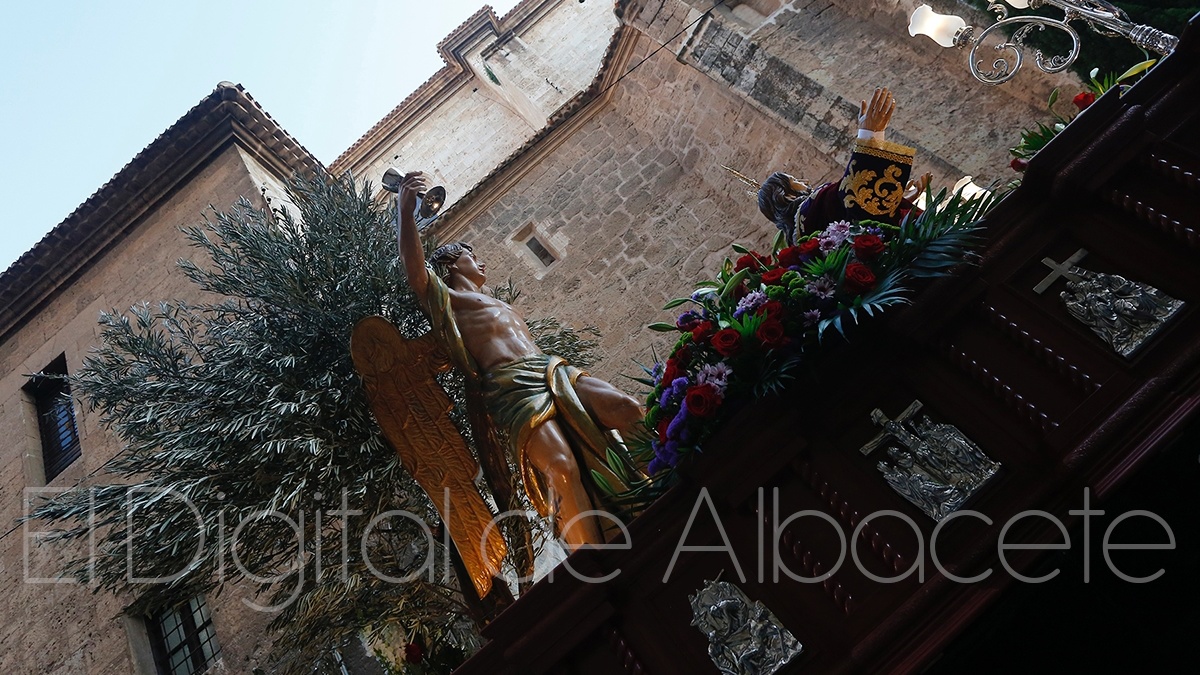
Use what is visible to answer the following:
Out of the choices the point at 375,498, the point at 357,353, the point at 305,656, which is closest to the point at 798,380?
the point at 357,353

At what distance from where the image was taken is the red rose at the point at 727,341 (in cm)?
329

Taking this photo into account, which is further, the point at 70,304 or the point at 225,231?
the point at 70,304

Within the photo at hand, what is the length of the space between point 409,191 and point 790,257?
2605 mm

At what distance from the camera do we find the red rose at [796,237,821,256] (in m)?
3.55

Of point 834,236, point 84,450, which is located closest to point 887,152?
point 834,236

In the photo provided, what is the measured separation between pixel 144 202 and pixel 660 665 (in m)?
10.2

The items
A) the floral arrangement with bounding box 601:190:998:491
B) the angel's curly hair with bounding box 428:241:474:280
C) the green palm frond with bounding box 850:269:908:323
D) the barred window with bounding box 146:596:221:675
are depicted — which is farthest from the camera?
the barred window with bounding box 146:596:221:675

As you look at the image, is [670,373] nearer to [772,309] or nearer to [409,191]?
[772,309]

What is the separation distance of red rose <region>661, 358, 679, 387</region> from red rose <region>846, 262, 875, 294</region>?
762mm

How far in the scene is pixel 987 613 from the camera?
2650mm

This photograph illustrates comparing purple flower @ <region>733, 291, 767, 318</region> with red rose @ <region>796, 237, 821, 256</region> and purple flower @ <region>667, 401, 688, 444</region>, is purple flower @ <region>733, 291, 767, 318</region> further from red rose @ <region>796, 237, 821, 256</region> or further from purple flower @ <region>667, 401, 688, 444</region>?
purple flower @ <region>667, 401, 688, 444</region>

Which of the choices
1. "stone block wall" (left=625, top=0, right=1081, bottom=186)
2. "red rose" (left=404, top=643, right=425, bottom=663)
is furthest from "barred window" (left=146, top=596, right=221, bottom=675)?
"stone block wall" (left=625, top=0, right=1081, bottom=186)

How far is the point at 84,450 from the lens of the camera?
9188 mm

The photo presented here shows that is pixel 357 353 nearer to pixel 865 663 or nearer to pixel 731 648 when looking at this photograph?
pixel 731 648
